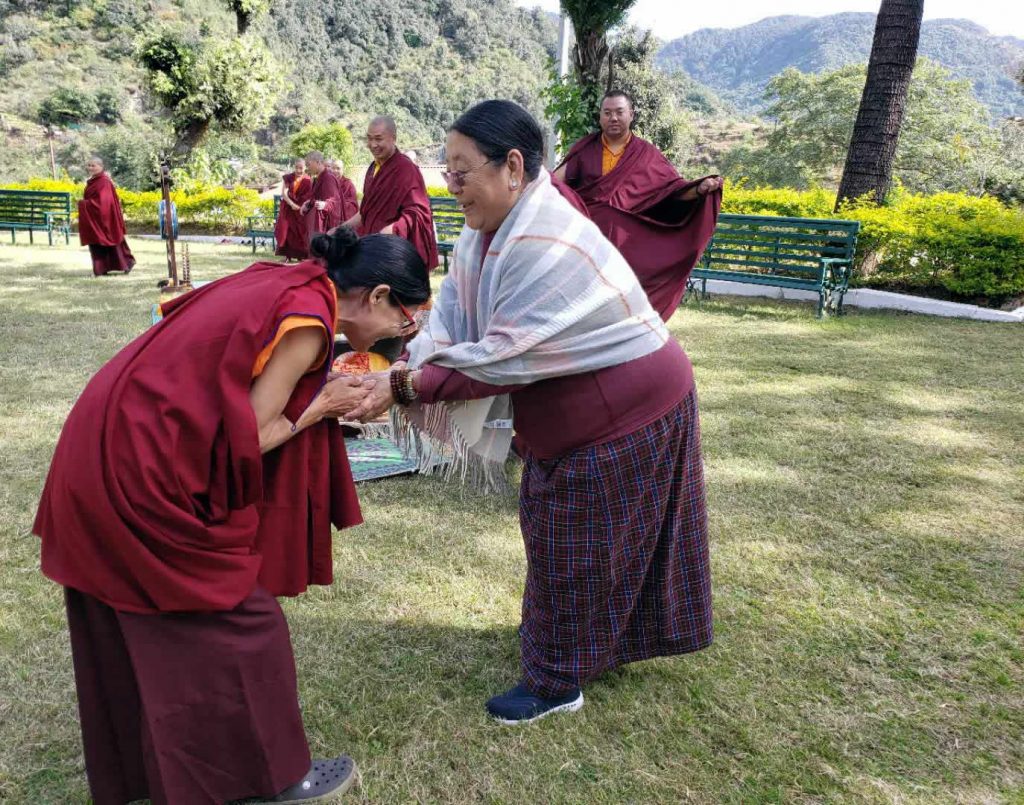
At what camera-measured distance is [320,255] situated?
1856 millimetres

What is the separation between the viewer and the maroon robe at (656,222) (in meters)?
4.00

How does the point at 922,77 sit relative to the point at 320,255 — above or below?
above

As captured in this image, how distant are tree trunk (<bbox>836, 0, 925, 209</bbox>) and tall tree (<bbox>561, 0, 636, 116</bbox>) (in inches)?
160

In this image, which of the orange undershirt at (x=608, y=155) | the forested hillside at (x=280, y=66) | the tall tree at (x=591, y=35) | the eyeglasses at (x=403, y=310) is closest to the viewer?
the eyeglasses at (x=403, y=310)

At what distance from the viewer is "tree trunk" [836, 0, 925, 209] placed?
29.1 ft

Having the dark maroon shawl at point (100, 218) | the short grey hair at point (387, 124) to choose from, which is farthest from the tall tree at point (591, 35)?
the dark maroon shawl at point (100, 218)

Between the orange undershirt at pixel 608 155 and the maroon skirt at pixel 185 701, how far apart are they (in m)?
3.48

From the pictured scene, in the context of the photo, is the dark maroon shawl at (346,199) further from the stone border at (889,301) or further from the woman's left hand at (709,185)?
the woman's left hand at (709,185)

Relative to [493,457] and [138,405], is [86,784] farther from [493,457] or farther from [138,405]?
[493,457]

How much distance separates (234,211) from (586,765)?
16.3 meters

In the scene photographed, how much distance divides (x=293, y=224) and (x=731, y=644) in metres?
10.4

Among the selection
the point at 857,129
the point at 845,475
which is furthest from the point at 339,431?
the point at 857,129

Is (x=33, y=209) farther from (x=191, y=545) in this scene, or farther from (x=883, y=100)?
(x=191, y=545)

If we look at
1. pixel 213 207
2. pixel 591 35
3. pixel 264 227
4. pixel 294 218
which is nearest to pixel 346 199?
pixel 294 218
